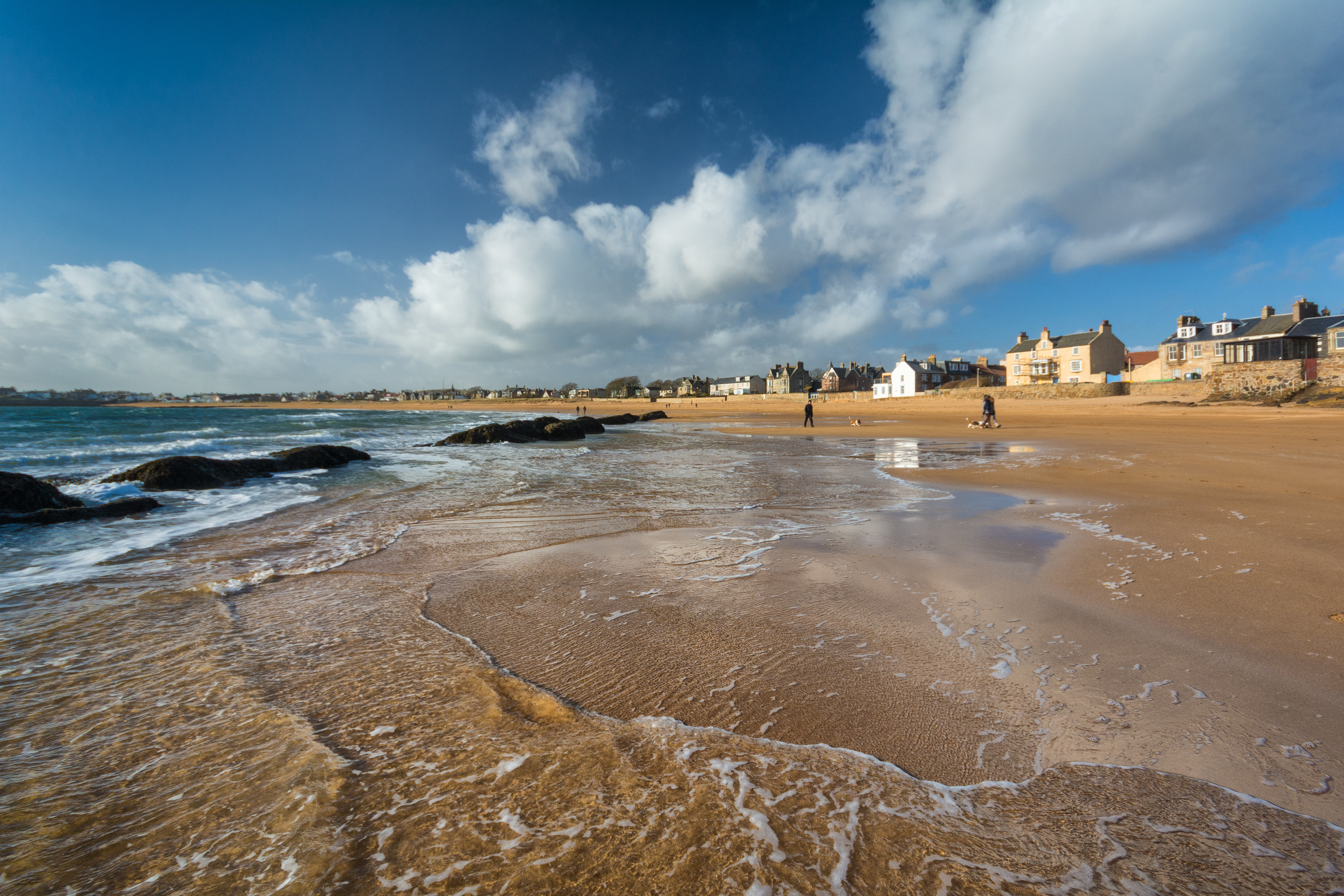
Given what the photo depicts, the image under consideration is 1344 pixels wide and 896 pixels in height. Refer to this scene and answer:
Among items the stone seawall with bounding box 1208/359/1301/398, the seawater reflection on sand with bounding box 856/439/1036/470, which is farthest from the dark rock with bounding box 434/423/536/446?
the stone seawall with bounding box 1208/359/1301/398

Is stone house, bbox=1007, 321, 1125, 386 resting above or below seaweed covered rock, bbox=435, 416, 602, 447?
above

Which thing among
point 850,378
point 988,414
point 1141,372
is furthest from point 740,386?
point 988,414

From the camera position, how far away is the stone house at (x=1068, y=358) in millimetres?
54719

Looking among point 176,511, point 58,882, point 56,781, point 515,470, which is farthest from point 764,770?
point 515,470

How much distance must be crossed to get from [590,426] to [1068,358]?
54.4m

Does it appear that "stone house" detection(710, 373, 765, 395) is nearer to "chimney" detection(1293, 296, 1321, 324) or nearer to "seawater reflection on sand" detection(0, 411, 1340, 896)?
"chimney" detection(1293, 296, 1321, 324)

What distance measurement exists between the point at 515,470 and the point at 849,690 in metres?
12.5

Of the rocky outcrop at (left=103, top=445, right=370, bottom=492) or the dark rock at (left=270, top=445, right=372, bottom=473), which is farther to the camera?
the dark rock at (left=270, top=445, right=372, bottom=473)

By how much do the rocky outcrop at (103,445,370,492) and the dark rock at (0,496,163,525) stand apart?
1947mm

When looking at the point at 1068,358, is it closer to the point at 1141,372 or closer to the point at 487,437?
the point at 1141,372

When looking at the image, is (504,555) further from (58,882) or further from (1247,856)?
(1247,856)

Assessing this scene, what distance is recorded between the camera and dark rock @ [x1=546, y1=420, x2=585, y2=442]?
2697cm

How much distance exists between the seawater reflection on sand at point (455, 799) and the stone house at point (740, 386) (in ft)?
370

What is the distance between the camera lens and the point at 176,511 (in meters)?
9.18
